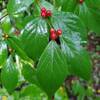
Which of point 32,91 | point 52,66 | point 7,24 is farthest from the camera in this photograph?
point 32,91

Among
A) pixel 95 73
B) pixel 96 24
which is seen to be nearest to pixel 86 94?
pixel 95 73

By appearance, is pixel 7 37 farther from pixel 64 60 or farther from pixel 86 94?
pixel 86 94

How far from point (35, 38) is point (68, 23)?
112 mm

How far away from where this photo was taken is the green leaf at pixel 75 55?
100cm

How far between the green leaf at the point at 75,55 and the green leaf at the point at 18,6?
0.18 metres

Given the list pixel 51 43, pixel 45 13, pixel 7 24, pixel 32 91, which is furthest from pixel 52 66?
pixel 32 91

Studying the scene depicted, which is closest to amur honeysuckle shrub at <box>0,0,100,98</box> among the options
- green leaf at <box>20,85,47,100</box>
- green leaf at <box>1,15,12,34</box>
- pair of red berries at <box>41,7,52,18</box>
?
pair of red berries at <box>41,7,52,18</box>

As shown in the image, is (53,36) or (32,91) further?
(32,91)

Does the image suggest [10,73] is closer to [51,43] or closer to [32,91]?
[51,43]

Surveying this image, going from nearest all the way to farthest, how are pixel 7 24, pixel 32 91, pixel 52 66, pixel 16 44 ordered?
pixel 52 66 → pixel 16 44 → pixel 7 24 → pixel 32 91

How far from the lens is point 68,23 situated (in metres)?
1.04

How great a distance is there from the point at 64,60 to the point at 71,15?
165 mm

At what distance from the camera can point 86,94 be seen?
3375 mm

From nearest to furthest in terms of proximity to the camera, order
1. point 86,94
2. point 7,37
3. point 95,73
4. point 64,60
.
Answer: point 64,60, point 7,37, point 86,94, point 95,73
